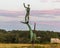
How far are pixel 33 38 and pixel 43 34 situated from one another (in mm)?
10839

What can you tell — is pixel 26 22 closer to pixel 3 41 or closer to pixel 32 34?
pixel 32 34

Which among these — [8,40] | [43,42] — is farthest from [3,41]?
[43,42]

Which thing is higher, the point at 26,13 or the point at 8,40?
the point at 26,13

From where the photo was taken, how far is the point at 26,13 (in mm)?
14172

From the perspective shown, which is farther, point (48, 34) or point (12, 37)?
point (48, 34)

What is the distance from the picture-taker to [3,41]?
81.2 ft

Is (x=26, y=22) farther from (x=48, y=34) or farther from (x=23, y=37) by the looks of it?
(x=48, y=34)

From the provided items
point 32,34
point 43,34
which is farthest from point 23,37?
point 32,34

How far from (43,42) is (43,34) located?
77.5 inches

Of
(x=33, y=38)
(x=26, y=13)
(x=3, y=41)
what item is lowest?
(x=3, y=41)
